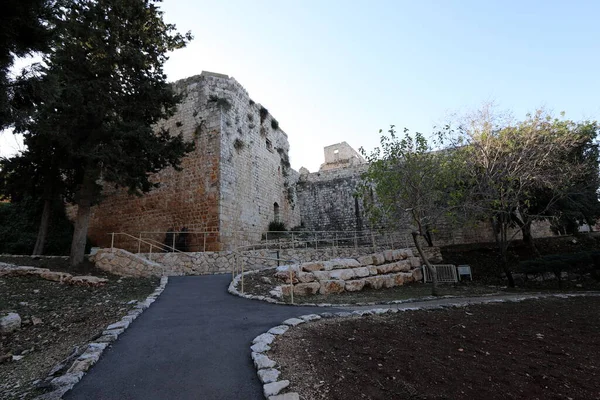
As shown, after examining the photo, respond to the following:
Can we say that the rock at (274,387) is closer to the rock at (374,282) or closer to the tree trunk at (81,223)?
the rock at (374,282)

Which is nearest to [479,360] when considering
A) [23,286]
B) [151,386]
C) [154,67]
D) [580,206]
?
[151,386]

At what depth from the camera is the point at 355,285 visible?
9219mm

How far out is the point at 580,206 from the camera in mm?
12523

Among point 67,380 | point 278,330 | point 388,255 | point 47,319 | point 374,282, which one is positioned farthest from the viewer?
point 388,255

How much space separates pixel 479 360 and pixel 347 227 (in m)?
16.5

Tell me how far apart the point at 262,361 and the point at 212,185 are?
1103 centimetres

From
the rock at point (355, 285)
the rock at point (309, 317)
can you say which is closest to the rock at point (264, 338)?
the rock at point (309, 317)

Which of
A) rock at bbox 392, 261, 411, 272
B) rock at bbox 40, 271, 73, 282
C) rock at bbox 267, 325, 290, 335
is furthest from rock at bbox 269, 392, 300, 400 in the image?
rock at bbox 392, 261, 411, 272

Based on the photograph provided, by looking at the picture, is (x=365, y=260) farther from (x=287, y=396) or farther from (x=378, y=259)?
(x=287, y=396)

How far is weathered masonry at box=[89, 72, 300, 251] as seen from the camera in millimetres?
13195

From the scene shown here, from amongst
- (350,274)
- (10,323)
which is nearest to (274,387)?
(10,323)

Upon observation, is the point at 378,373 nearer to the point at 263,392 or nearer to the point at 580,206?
the point at 263,392

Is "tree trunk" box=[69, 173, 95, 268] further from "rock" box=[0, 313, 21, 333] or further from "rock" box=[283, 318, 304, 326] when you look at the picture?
"rock" box=[283, 318, 304, 326]

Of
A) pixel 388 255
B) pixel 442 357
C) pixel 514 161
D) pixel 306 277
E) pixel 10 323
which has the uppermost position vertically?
pixel 514 161
